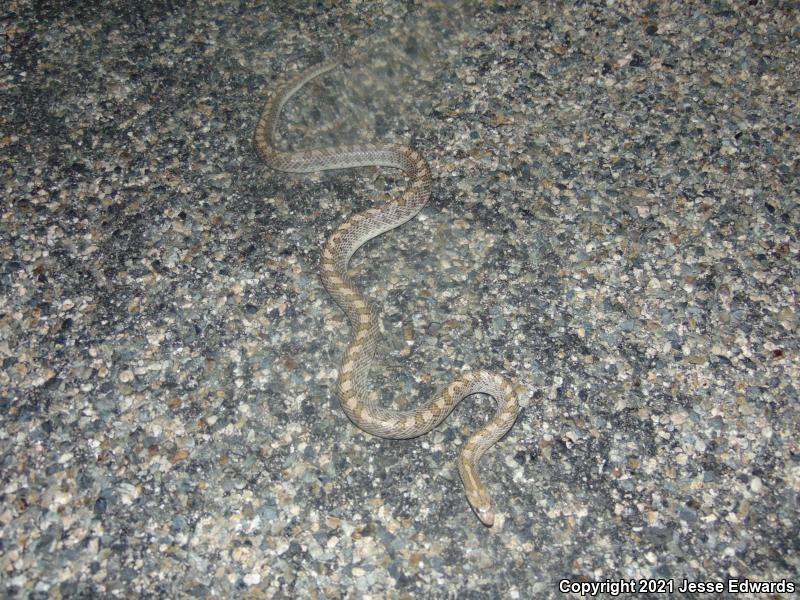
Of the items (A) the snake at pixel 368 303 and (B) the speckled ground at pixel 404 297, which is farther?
(A) the snake at pixel 368 303

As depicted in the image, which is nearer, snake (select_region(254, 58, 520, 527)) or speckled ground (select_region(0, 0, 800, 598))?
speckled ground (select_region(0, 0, 800, 598))

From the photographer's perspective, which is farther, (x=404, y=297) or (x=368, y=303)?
(x=404, y=297)

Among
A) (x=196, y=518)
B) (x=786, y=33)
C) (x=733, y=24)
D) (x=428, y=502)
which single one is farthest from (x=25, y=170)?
(x=786, y=33)
